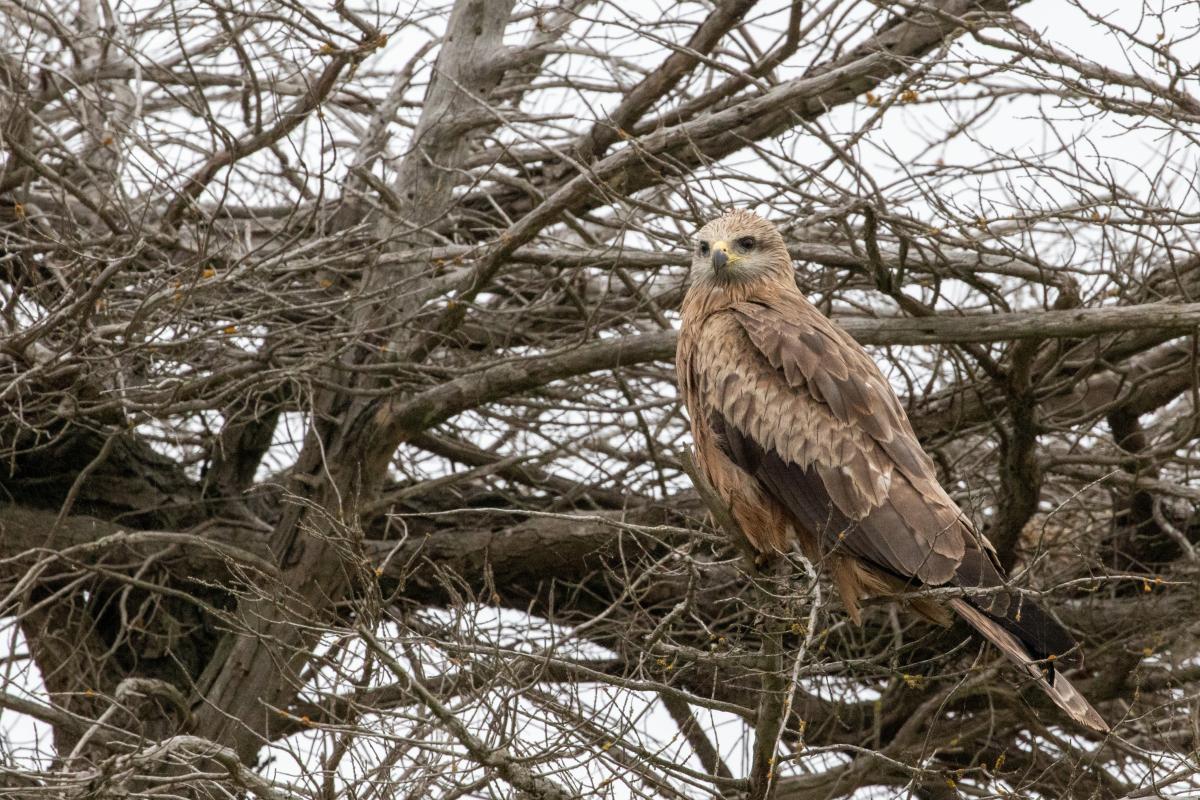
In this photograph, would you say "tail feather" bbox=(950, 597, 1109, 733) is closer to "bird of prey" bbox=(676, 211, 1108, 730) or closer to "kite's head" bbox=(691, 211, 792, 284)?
"bird of prey" bbox=(676, 211, 1108, 730)

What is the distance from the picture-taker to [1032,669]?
A: 4.43 meters

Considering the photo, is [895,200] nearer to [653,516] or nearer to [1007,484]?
[1007,484]

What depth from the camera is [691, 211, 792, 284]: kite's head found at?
20.7ft

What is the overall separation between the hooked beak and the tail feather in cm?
203

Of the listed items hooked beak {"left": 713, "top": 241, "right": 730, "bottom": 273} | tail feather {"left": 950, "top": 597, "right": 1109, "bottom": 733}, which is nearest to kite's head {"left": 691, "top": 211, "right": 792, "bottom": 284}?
hooked beak {"left": 713, "top": 241, "right": 730, "bottom": 273}

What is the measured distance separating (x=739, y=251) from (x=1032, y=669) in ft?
8.62

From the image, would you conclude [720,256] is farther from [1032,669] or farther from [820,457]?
[1032,669]

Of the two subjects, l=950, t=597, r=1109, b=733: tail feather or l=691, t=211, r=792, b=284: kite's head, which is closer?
l=950, t=597, r=1109, b=733: tail feather

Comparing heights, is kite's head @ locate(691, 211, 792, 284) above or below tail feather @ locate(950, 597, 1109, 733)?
above

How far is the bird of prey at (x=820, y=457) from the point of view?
5.17m

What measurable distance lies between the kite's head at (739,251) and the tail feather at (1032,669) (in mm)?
2064

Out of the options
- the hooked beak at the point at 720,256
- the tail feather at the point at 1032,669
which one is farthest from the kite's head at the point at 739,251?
the tail feather at the point at 1032,669

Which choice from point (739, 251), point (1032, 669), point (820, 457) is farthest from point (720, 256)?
point (1032, 669)

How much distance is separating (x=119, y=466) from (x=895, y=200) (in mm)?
5091
